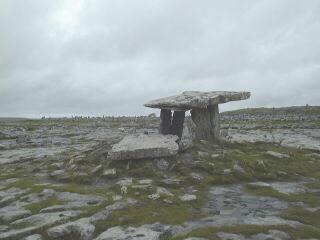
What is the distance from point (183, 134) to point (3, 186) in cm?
1365

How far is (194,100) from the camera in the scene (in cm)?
3144

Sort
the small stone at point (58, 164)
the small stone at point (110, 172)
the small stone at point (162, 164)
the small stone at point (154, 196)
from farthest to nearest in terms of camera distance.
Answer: the small stone at point (58, 164) < the small stone at point (162, 164) < the small stone at point (110, 172) < the small stone at point (154, 196)

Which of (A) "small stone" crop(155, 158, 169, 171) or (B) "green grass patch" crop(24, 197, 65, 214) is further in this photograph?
(A) "small stone" crop(155, 158, 169, 171)

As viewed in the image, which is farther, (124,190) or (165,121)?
(165,121)

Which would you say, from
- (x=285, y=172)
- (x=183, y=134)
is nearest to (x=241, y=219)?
(x=285, y=172)

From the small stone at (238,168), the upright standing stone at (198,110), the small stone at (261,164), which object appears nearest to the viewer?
the small stone at (238,168)

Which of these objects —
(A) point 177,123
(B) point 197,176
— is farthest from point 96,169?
(A) point 177,123

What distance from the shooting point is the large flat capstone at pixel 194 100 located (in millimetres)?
→ 31362

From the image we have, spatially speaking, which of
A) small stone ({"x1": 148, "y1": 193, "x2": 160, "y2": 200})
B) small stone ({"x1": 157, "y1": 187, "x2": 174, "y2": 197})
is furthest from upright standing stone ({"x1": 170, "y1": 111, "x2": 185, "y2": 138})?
small stone ({"x1": 148, "y1": 193, "x2": 160, "y2": 200})

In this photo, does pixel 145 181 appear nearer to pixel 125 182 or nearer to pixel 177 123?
pixel 125 182

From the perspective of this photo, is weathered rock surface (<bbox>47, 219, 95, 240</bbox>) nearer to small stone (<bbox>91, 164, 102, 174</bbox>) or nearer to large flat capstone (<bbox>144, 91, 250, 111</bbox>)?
small stone (<bbox>91, 164, 102, 174</bbox>)

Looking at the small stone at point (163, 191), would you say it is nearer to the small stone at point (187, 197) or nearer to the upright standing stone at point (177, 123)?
the small stone at point (187, 197)

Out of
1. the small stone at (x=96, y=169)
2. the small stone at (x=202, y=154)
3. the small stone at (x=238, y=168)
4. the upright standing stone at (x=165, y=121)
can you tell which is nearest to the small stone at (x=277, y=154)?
the small stone at (x=238, y=168)

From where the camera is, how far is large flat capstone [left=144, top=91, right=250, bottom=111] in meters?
31.4
